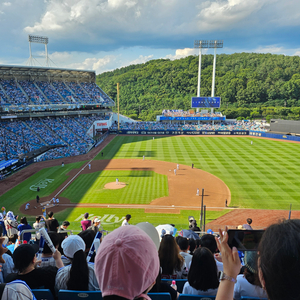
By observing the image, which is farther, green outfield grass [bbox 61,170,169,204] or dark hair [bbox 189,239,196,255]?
green outfield grass [bbox 61,170,169,204]

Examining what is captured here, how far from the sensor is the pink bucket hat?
1.89 metres

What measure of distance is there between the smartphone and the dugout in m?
59.2

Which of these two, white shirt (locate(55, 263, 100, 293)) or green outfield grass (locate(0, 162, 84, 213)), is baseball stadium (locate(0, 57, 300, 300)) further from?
green outfield grass (locate(0, 162, 84, 213))

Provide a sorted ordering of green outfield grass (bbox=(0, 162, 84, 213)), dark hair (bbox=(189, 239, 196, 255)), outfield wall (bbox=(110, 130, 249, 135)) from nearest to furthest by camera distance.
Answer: dark hair (bbox=(189, 239, 196, 255))
green outfield grass (bbox=(0, 162, 84, 213))
outfield wall (bbox=(110, 130, 249, 135))

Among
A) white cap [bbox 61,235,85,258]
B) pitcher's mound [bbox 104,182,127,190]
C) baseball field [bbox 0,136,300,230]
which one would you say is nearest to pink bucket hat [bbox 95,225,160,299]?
white cap [bbox 61,235,85,258]

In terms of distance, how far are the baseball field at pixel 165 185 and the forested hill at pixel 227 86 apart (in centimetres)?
5844

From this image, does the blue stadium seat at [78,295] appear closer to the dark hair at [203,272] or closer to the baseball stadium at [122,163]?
the dark hair at [203,272]

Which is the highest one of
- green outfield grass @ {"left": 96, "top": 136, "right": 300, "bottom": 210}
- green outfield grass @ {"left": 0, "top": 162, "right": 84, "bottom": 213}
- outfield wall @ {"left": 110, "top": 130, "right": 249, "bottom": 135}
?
outfield wall @ {"left": 110, "top": 130, "right": 249, "bottom": 135}

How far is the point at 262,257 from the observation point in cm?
172

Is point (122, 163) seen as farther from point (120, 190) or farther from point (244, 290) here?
point (244, 290)

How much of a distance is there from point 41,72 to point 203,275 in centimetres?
6169

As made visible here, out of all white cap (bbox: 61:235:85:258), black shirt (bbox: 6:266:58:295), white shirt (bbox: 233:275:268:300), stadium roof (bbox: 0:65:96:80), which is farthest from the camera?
stadium roof (bbox: 0:65:96:80)

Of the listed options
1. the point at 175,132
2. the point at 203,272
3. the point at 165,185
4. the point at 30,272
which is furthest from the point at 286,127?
the point at 30,272

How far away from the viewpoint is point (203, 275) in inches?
153
